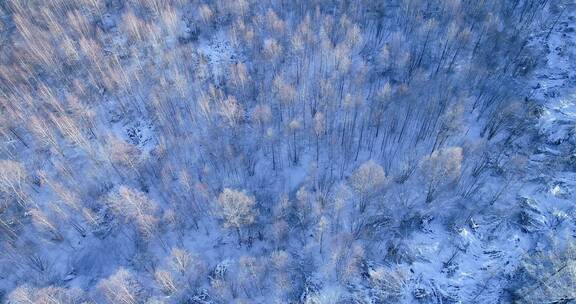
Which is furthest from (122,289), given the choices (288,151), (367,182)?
(367,182)

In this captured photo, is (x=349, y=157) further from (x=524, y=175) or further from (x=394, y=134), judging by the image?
(x=524, y=175)

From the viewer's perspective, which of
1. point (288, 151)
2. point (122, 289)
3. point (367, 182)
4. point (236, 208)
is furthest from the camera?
point (288, 151)

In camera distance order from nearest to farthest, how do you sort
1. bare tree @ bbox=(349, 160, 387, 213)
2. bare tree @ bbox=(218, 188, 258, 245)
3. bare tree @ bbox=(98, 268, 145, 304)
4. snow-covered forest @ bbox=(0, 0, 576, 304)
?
bare tree @ bbox=(98, 268, 145, 304) → snow-covered forest @ bbox=(0, 0, 576, 304) → bare tree @ bbox=(218, 188, 258, 245) → bare tree @ bbox=(349, 160, 387, 213)

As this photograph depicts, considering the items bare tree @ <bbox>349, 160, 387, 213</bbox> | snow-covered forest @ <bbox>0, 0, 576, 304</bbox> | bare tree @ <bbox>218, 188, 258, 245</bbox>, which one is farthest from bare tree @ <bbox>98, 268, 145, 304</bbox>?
bare tree @ <bbox>349, 160, 387, 213</bbox>

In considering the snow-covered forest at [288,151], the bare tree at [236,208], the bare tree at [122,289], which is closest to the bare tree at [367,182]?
the snow-covered forest at [288,151]

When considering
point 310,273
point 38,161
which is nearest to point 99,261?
point 38,161

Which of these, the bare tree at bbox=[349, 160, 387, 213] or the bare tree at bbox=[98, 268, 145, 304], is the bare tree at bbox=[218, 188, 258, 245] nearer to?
the bare tree at bbox=[98, 268, 145, 304]

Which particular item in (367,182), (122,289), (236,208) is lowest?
(122,289)

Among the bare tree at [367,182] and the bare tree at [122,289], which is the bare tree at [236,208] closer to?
the bare tree at [122,289]

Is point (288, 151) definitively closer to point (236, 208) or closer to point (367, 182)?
point (236, 208)
